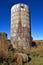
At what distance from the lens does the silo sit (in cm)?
1216

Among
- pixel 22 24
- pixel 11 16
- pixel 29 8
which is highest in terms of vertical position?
pixel 29 8

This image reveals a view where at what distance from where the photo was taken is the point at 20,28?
12.2 metres

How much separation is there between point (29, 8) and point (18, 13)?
1382 millimetres

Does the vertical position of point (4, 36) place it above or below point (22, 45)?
above

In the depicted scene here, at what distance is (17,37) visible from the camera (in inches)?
479

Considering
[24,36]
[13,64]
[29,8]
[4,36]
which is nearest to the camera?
[13,64]

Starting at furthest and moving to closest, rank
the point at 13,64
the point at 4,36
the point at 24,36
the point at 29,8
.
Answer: the point at 29,8 → the point at 24,36 → the point at 4,36 → the point at 13,64

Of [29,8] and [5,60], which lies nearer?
[5,60]

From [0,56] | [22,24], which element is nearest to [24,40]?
[22,24]

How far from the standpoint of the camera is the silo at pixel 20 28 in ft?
39.9

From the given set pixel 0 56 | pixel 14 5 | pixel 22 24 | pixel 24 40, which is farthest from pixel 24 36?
pixel 0 56

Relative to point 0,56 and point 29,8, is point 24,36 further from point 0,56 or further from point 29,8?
point 0,56

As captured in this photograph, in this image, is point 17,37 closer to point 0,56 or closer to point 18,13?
point 18,13

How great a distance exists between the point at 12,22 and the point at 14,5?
1.67 meters
